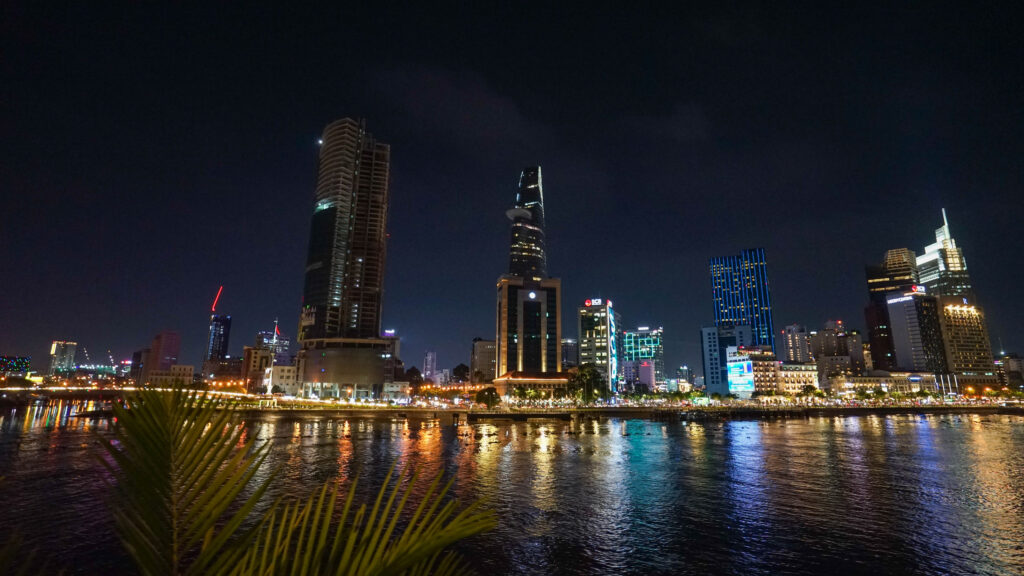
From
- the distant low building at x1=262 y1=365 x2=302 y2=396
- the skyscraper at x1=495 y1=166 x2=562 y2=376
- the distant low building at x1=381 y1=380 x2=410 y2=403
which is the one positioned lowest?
the distant low building at x1=381 y1=380 x2=410 y2=403

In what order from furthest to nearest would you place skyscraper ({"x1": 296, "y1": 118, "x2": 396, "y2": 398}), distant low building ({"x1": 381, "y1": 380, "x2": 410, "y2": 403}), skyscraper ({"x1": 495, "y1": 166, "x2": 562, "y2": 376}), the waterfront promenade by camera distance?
skyscraper ({"x1": 495, "y1": 166, "x2": 562, "y2": 376}) < distant low building ({"x1": 381, "y1": 380, "x2": 410, "y2": 403}) < skyscraper ({"x1": 296, "y1": 118, "x2": 396, "y2": 398}) < the waterfront promenade

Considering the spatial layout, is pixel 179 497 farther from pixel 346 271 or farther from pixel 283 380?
pixel 283 380

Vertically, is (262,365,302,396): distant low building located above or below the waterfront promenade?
above

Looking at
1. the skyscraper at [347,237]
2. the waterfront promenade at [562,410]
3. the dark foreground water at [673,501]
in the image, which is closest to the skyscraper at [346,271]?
the skyscraper at [347,237]

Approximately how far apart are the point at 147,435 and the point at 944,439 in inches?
3616

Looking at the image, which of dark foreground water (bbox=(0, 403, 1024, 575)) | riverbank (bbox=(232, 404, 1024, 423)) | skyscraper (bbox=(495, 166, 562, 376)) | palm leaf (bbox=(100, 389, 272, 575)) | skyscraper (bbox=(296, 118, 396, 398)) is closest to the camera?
palm leaf (bbox=(100, 389, 272, 575))

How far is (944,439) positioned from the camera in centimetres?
6744

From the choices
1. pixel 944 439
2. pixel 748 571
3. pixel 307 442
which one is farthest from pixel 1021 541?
pixel 307 442

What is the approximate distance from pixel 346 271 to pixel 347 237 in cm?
1230

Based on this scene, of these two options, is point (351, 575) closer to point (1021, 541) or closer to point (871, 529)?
point (871, 529)

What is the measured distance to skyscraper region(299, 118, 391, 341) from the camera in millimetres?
166375

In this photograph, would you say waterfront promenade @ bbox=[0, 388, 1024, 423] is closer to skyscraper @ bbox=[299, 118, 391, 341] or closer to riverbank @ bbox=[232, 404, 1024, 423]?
riverbank @ bbox=[232, 404, 1024, 423]

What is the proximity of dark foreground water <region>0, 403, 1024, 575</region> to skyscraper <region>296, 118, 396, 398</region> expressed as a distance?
316 feet

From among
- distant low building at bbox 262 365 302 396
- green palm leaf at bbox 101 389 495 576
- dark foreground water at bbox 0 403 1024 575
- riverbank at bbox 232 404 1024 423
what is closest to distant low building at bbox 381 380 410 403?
distant low building at bbox 262 365 302 396
